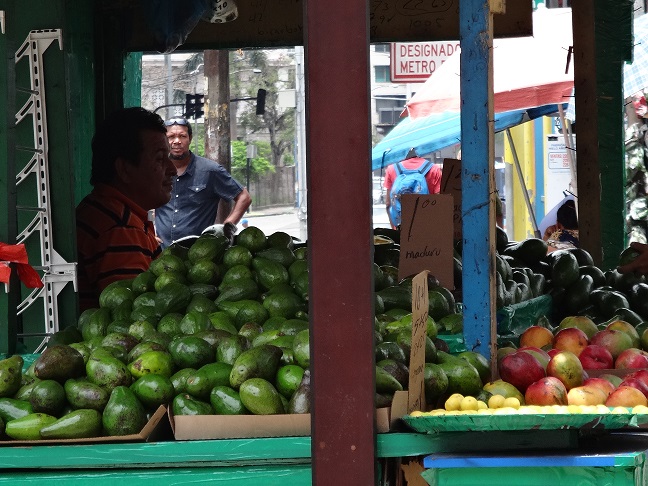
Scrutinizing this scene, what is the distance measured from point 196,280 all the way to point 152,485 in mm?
1254

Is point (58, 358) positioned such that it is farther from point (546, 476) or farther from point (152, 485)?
point (546, 476)

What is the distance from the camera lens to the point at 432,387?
2533 mm

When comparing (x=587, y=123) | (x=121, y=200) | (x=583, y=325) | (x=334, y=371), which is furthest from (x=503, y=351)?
(x=587, y=123)

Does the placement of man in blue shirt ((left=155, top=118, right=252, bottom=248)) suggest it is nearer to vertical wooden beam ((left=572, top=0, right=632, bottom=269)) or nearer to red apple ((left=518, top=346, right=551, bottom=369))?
vertical wooden beam ((left=572, top=0, right=632, bottom=269))

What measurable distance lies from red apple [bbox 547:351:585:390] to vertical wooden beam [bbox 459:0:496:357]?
0.26 metres

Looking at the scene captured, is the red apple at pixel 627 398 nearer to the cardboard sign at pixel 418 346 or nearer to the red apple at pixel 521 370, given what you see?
the red apple at pixel 521 370

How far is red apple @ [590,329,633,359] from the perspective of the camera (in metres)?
3.16

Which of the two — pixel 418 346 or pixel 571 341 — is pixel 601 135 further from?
pixel 418 346

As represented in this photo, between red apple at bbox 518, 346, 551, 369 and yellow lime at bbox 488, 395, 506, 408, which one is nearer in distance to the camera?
yellow lime at bbox 488, 395, 506, 408

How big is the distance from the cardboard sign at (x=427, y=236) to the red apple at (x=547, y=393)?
0.91 m

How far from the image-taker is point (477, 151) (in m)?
2.70

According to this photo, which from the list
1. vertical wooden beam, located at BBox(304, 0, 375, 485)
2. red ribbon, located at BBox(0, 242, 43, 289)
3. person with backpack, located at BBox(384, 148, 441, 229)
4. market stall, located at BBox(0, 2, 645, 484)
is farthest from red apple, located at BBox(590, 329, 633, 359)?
person with backpack, located at BBox(384, 148, 441, 229)

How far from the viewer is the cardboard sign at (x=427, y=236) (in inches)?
131

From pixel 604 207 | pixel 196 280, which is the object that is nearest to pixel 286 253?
pixel 196 280
